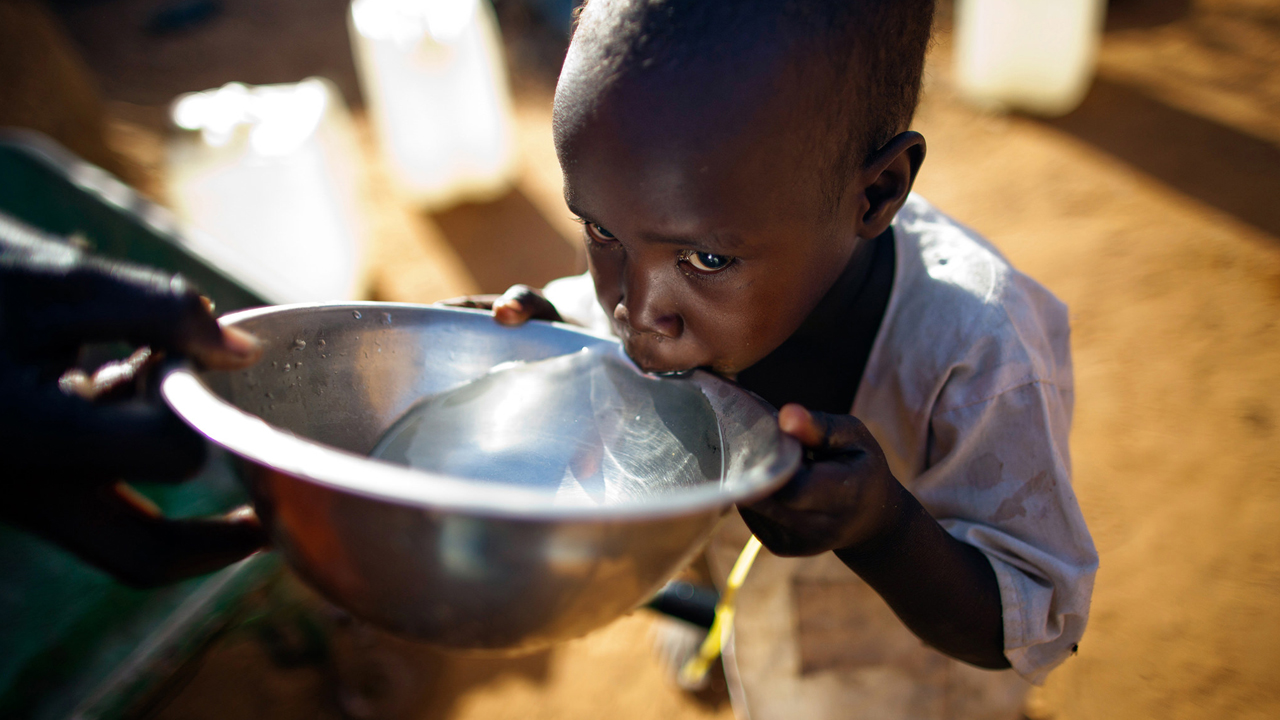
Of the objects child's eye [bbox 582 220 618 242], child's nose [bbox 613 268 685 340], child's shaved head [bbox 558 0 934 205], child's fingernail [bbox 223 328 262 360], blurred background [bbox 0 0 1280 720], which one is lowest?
blurred background [bbox 0 0 1280 720]

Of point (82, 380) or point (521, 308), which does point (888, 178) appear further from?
point (82, 380)

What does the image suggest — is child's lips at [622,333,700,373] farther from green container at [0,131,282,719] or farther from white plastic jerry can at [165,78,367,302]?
white plastic jerry can at [165,78,367,302]

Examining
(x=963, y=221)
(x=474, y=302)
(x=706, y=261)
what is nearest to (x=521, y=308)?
(x=474, y=302)

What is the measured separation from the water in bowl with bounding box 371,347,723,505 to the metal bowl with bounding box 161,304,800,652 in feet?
0.06

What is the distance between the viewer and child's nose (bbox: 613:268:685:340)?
74 cm

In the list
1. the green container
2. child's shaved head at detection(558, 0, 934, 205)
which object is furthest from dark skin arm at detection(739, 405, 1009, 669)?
the green container

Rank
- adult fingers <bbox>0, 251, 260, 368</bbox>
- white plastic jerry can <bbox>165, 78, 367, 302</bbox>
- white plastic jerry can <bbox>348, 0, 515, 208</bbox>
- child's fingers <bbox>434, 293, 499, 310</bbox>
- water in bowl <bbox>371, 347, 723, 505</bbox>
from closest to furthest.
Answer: adult fingers <bbox>0, 251, 260, 368</bbox>, water in bowl <bbox>371, 347, 723, 505</bbox>, child's fingers <bbox>434, 293, 499, 310</bbox>, white plastic jerry can <bbox>165, 78, 367, 302</bbox>, white plastic jerry can <bbox>348, 0, 515, 208</bbox>

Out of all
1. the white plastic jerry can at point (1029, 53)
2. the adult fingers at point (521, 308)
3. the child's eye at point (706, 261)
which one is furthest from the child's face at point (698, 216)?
the white plastic jerry can at point (1029, 53)

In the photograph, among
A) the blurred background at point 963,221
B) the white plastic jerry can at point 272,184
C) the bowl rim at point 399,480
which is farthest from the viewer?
the white plastic jerry can at point 272,184

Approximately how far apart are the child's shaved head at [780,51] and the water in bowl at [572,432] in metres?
0.29

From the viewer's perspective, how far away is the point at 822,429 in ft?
2.07

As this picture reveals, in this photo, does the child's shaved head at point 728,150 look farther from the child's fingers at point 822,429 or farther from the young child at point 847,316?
the child's fingers at point 822,429

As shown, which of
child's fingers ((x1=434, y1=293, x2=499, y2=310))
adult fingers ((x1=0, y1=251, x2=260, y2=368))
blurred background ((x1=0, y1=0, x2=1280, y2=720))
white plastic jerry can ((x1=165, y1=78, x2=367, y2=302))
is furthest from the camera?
white plastic jerry can ((x1=165, y1=78, x2=367, y2=302))

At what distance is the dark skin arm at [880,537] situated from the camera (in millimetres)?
616
